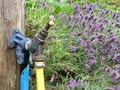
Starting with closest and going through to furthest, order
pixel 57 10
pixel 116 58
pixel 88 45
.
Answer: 1. pixel 116 58
2. pixel 88 45
3. pixel 57 10

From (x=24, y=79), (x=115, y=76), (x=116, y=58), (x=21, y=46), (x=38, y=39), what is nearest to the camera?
(x=38, y=39)

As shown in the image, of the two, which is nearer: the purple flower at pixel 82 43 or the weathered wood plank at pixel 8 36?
the weathered wood plank at pixel 8 36

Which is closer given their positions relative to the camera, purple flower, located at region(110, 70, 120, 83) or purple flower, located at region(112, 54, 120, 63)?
purple flower, located at region(110, 70, 120, 83)

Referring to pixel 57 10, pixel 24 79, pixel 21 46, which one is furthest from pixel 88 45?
pixel 21 46

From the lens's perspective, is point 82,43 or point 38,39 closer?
point 38,39

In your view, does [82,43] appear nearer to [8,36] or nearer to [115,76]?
[115,76]

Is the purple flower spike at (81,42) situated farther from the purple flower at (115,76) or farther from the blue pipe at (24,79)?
the blue pipe at (24,79)

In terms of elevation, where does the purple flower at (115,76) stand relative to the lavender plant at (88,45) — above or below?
below

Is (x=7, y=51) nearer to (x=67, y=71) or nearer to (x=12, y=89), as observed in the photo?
(x=12, y=89)

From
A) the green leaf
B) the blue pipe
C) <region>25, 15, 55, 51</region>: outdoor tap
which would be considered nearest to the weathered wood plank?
the blue pipe

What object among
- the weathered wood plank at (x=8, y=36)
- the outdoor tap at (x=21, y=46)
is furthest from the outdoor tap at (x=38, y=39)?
the weathered wood plank at (x=8, y=36)

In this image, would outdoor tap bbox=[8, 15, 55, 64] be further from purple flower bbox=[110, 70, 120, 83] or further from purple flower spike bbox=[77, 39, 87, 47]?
purple flower spike bbox=[77, 39, 87, 47]

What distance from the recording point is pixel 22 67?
228 cm

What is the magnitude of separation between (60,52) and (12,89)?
122 centimetres
